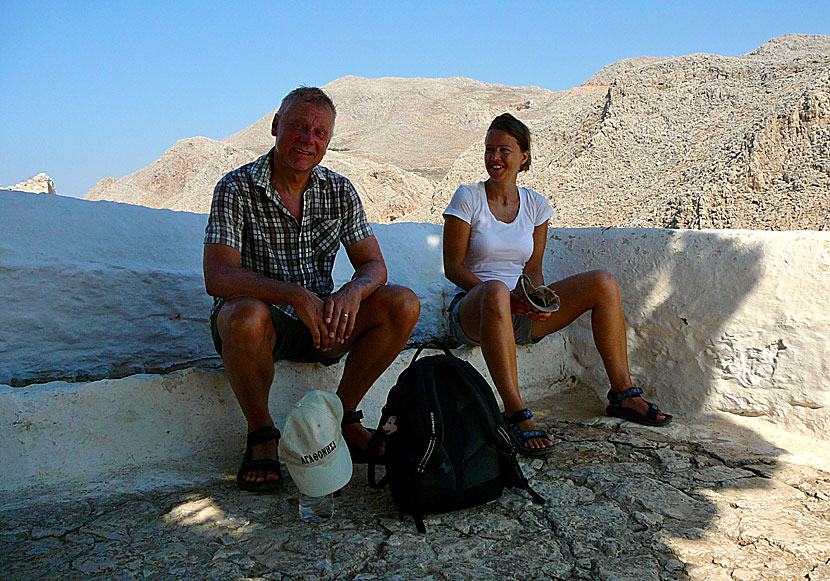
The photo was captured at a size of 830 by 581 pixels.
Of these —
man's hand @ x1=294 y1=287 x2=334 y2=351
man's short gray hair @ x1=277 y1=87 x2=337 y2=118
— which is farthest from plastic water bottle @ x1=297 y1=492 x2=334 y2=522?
man's short gray hair @ x1=277 y1=87 x2=337 y2=118

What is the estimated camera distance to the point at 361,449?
209 cm

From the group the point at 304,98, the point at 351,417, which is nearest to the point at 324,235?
the point at 304,98

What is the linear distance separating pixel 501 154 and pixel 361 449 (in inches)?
49.1

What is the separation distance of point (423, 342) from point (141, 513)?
1338mm

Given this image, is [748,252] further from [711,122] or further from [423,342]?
[711,122]

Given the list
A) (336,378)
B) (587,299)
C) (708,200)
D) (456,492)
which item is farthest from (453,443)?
(708,200)

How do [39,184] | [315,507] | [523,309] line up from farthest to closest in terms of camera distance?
[39,184] < [523,309] < [315,507]

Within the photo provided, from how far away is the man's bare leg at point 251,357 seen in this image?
6.19ft

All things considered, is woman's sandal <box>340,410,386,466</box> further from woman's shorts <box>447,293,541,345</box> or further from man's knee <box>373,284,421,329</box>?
woman's shorts <box>447,293,541,345</box>

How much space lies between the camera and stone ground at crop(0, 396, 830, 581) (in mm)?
1497

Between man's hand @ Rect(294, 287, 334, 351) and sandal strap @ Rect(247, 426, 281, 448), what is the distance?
0.28 meters

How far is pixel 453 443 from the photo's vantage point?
176 cm

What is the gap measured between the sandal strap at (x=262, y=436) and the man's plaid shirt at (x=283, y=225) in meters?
0.37

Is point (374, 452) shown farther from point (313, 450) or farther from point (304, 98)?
point (304, 98)
